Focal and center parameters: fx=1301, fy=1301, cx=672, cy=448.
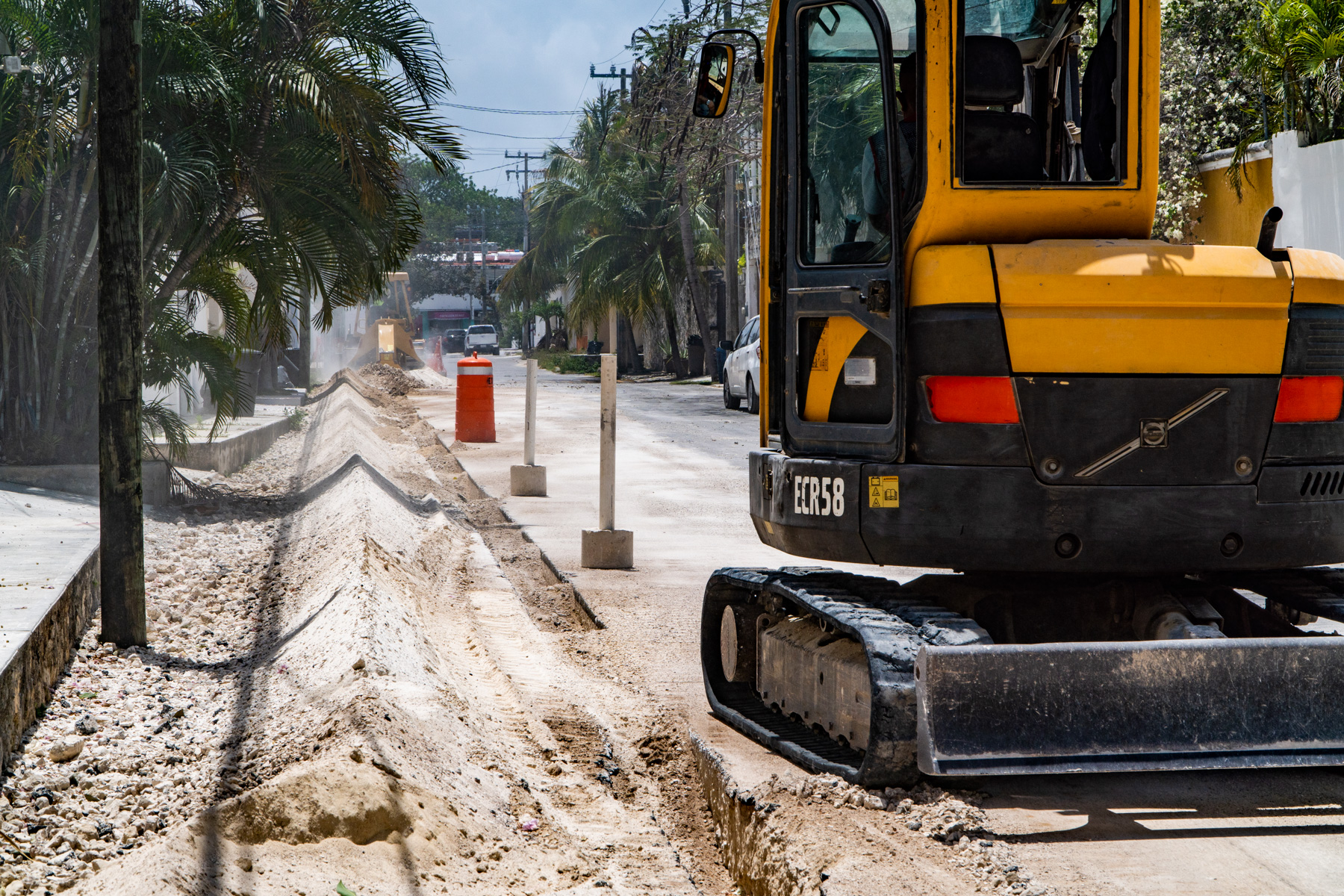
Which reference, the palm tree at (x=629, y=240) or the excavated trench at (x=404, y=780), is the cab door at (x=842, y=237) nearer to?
the excavated trench at (x=404, y=780)

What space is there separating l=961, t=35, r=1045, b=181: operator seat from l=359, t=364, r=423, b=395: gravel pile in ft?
86.5

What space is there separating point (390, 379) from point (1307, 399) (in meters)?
29.2

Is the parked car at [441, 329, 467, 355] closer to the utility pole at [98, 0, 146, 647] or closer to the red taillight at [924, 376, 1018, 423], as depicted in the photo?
the utility pole at [98, 0, 146, 647]

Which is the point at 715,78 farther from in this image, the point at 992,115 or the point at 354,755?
the point at 354,755

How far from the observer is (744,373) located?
2402cm

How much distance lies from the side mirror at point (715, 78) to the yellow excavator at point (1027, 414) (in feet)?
1.09

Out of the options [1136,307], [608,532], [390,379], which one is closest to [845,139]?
[1136,307]

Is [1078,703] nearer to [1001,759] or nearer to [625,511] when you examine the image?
[1001,759]

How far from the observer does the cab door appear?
4.33 m

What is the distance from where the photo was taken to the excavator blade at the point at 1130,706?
12.9 feet

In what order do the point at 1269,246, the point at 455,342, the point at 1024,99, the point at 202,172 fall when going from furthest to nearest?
the point at 455,342 → the point at 202,172 → the point at 1024,99 → the point at 1269,246

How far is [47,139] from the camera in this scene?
10773 mm

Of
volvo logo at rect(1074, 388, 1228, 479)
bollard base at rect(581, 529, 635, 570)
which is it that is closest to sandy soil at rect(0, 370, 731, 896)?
bollard base at rect(581, 529, 635, 570)

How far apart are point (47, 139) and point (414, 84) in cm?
325
